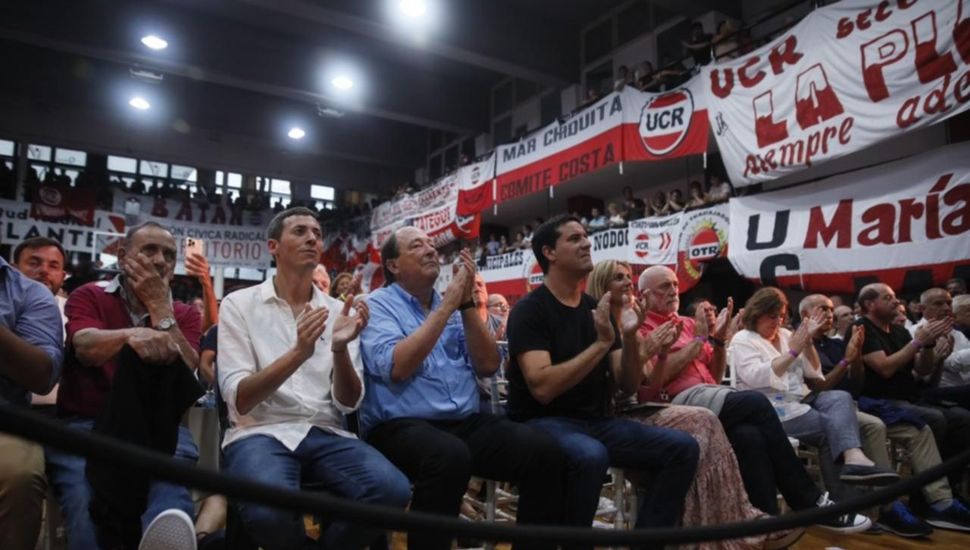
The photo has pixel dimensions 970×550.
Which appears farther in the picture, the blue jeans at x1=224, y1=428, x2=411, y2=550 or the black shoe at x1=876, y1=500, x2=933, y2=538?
the black shoe at x1=876, y1=500, x2=933, y2=538

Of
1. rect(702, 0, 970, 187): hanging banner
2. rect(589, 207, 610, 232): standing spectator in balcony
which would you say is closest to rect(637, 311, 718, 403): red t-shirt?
rect(702, 0, 970, 187): hanging banner

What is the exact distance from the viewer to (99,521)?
5.31ft

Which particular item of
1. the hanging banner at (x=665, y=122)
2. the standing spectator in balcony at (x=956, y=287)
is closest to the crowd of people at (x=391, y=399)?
the standing spectator in balcony at (x=956, y=287)

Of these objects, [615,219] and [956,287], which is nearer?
[956,287]

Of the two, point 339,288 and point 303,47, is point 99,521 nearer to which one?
point 339,288

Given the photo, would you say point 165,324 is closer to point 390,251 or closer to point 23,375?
point 23,375

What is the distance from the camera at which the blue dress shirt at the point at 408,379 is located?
2.08 m

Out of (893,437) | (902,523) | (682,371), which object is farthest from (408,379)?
(893,437)

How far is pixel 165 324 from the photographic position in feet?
5.91

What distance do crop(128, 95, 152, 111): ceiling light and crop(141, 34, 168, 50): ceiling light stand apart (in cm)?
324

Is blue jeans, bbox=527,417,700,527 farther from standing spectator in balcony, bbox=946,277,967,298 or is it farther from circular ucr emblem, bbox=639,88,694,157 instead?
circular ucr emblem, bbox=639,88,694,157

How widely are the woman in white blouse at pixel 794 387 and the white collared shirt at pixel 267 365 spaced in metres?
2.18

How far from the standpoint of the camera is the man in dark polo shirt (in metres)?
1.62

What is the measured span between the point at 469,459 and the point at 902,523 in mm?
2606
